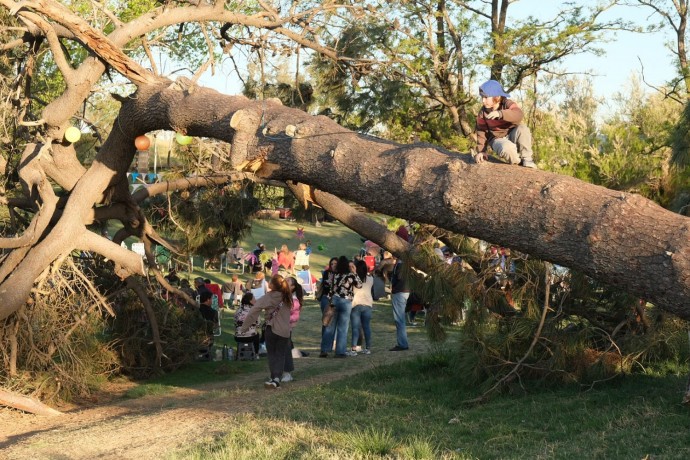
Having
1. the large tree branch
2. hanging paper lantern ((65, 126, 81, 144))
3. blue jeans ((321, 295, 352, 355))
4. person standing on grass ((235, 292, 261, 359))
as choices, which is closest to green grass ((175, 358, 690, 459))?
the large tree branch

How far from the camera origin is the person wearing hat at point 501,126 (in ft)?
20.2

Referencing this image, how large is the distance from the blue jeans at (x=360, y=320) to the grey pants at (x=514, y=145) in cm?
824

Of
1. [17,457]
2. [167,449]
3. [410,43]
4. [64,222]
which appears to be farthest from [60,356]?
[410,43]

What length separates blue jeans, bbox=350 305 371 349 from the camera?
1427 cm

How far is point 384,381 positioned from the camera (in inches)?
407

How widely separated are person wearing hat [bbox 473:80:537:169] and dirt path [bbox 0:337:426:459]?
3362 mm

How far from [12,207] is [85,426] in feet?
13.0

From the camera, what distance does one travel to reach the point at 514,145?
20.1 ft

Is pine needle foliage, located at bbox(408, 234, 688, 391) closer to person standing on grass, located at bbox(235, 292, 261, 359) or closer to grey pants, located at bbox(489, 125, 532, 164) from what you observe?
grey pants, located at bbox(489, 125, 532, 164)

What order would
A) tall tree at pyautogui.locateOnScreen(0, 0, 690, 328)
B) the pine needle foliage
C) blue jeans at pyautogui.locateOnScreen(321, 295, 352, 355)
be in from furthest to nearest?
blue jeans at pyautogui.locateOnScreen(321, 295, 352, 355), the pine needle foliage, tall tree at pyautogui.locateOnScreen(0, 0, 690, 328)

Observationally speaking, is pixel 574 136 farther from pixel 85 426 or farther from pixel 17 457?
pixel 17 457

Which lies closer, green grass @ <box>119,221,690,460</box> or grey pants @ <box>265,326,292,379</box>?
green grass @ <box>119,221,690,460</box>

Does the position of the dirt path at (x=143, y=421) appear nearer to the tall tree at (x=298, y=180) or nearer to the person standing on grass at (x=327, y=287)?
the person standing on grass at (x=327, y=287)

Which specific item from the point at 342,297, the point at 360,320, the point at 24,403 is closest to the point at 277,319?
the point at 342,297
